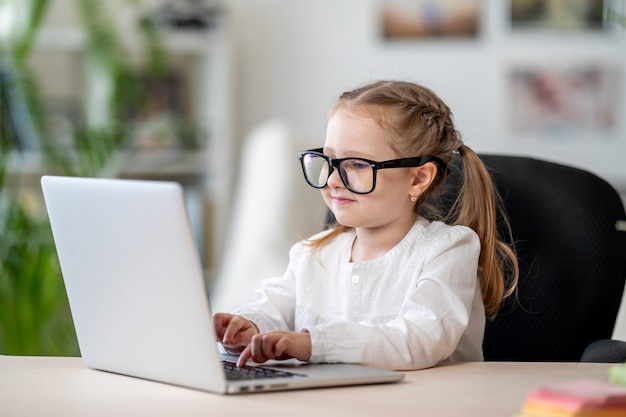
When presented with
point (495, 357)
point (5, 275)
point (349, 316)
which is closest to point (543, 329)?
point (495, 357)

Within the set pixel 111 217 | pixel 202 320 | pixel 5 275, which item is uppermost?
pixel 111 217

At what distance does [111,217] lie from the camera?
1.18m

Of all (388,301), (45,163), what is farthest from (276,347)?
(45,163)

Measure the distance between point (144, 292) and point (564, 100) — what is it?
360cm

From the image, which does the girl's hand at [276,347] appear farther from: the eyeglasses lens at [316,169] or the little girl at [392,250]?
the eyeglasses lens at [316,169]

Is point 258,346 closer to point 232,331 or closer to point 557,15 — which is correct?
point 232,331

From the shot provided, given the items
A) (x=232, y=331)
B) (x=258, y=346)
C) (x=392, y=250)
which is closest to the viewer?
(x=258, y=346)

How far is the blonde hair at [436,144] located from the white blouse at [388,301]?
0.15 ft

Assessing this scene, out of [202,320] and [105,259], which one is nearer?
[202,320]

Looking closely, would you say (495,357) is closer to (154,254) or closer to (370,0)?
(154,254)

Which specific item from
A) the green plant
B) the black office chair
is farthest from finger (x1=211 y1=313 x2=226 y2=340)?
the green plant

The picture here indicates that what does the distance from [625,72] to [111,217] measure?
11.9 ft

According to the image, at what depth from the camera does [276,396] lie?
44.8 inches

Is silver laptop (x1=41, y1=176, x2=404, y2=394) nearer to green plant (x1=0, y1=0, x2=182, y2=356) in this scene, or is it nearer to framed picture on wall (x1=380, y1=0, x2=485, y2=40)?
green plant (x1=0, y1=0, x2=182, y2=356)
